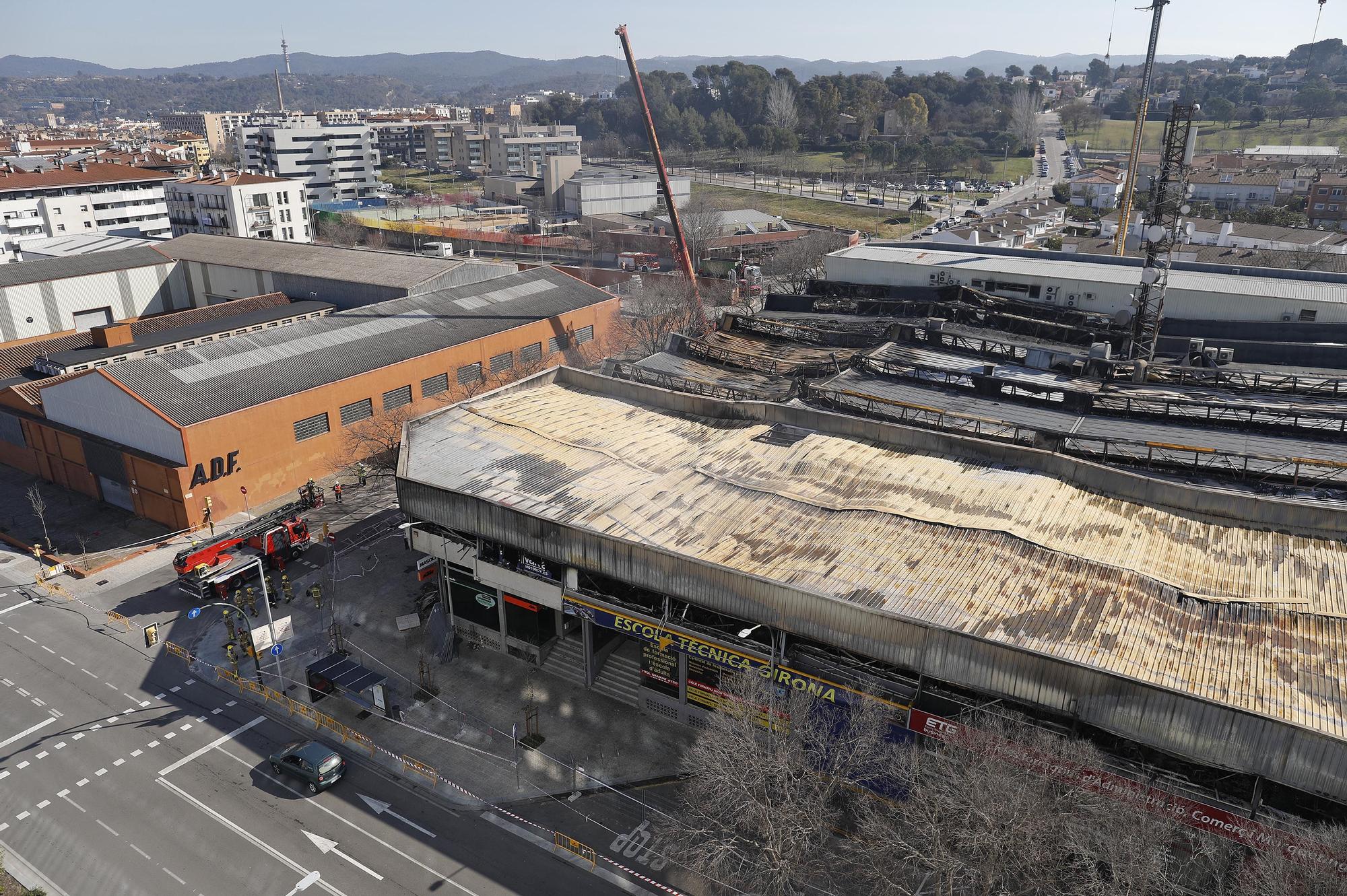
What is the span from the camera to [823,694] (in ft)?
79.4

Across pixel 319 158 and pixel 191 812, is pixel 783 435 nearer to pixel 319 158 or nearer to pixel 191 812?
pixel 191 812

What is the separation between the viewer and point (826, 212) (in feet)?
→ 463

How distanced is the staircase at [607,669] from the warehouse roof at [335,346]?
24.2 metres

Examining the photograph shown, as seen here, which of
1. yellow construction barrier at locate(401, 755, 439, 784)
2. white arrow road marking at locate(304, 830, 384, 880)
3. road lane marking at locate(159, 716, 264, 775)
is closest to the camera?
white arrow road marking at locate(304, 830, 384, 880)

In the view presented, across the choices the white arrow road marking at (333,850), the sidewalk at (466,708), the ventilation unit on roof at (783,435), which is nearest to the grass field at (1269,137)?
the ventilation unit on roof at (783,435)

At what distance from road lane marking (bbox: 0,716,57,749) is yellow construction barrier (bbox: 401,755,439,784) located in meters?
13.2

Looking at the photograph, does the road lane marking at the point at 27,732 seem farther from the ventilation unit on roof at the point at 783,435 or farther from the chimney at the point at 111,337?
the chimney at the point at 111,337

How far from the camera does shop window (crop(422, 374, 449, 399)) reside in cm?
5575

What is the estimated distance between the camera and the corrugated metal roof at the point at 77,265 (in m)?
69.5

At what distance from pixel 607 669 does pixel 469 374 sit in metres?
33.4

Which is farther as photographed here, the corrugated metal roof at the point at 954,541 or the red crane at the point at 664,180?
the red crane at the point at 664,180

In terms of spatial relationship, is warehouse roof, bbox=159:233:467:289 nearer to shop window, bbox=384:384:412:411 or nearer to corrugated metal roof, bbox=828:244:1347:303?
shop window, bbox=384:384:412:411

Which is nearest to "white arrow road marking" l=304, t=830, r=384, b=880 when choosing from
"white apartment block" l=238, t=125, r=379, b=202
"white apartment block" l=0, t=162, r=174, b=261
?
"white apartment block" l=0, t=162, r=174, b=261

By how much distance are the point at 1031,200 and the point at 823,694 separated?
13758 centimetres
